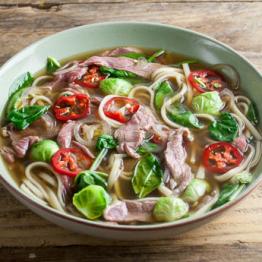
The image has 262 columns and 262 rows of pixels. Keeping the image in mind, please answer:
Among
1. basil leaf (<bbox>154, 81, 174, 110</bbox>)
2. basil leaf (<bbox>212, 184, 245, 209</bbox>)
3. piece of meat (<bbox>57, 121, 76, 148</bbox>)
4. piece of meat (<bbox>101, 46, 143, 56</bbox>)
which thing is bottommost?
basil leaf (<bbox>212, 184, 245, 209</bbox>)

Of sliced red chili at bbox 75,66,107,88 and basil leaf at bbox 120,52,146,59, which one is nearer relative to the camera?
sliced red chili at bbox 75,66,107,88

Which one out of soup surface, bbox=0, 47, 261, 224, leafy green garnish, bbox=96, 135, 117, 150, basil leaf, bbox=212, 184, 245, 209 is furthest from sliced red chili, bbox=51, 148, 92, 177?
basil leaf, bbox=212, 184, 245, 209

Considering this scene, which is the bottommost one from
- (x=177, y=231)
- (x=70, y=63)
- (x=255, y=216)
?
(x=255, y=216)

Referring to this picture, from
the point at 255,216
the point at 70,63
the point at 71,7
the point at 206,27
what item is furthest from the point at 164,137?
the point at 71,7

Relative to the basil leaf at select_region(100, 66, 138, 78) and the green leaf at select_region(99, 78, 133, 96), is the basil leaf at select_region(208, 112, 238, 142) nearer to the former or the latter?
the green leaf at select_region(99, 78, 133, 96)

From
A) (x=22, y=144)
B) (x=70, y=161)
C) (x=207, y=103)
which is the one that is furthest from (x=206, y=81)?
(x=22, y=144)

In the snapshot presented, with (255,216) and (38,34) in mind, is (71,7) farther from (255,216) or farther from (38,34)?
(255,216)

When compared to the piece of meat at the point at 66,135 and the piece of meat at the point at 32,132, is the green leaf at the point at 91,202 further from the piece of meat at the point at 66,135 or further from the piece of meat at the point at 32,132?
the piece of meat at the point at 32,132
